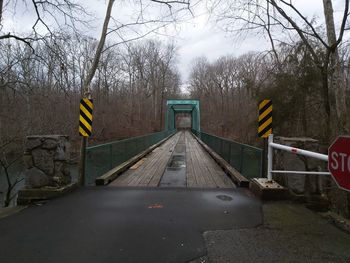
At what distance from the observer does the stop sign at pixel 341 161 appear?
1.58 metres

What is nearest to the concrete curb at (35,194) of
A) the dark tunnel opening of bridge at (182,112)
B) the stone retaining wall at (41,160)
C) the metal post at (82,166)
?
the stone retaining wall at (41,160)

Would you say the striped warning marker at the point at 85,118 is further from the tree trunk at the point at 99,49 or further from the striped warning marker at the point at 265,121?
the striped warning marker at the point at 265,121

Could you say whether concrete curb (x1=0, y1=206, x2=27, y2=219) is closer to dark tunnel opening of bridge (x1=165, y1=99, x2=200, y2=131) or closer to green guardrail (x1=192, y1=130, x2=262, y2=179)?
green guardrail (x1=192, y1=130, x2=262, y2=179)

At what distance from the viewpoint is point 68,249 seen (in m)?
2.80

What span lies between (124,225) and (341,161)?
106 inches

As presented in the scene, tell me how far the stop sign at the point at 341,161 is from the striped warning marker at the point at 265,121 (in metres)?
3.77

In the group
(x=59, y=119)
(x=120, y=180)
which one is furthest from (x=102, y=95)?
(x=120, y=180)

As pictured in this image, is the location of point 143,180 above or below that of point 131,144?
below

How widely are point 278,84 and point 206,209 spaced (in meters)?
10.6

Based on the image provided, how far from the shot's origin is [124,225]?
11.4ft

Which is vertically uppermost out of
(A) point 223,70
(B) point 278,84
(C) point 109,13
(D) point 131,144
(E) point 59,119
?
(A) point 223,70

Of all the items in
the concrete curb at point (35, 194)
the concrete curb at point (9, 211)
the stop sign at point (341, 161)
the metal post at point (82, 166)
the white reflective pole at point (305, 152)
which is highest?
the stop sign at point (341, 161)

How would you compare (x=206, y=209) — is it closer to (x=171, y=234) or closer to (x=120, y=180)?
(x=171, y=234)

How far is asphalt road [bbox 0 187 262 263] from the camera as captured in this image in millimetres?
2715
